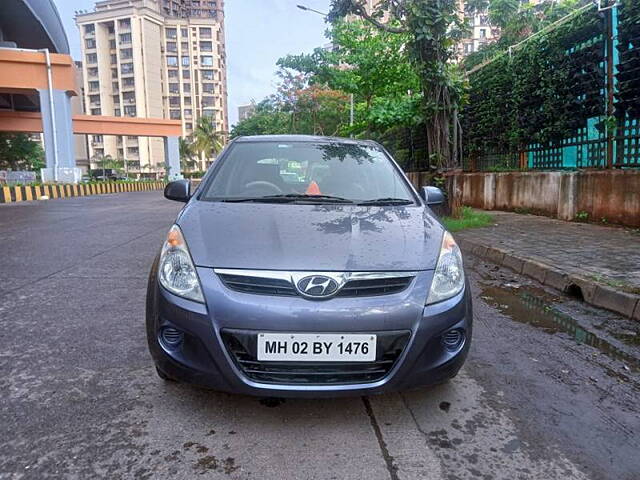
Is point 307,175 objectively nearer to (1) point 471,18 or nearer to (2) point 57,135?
(1) point 471,18

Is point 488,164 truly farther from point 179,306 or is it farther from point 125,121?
point 125,121

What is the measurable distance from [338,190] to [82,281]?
10.5 ft

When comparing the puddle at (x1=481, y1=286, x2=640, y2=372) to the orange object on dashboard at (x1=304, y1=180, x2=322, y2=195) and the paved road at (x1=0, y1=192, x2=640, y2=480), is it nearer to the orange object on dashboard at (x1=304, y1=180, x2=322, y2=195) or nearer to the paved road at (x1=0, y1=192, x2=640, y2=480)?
the paved road at (x1=0, y1=192, x2=640, y2=480)

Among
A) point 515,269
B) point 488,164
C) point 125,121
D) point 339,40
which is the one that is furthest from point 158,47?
point 515,269

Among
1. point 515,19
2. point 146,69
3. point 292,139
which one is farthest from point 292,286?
point 146,69

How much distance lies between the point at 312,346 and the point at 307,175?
1.63 m

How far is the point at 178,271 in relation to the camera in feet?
7.34

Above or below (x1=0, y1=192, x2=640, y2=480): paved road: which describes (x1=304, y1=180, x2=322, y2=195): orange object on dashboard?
above

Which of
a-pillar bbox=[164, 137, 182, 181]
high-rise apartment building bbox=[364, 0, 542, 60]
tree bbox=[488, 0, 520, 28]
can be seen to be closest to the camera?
high-rise apartment building bbox=[364, 0, 542, 60]

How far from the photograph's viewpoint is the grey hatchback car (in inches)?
79.9

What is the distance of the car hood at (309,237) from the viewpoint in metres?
2.17

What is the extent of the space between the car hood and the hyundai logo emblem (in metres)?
0.05

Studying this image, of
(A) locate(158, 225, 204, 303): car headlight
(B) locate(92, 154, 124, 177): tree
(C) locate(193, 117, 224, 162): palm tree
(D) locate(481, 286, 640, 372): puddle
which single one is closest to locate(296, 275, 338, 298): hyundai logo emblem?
(A) locate(158, 225, 204, 303): car headlight

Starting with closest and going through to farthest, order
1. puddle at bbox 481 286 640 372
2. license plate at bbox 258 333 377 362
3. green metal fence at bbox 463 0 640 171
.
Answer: license plate at bbox 258 333 377 362 → puddle at bbox 481 286 640 372 → green metal fence at bbox 463 0 640 171
